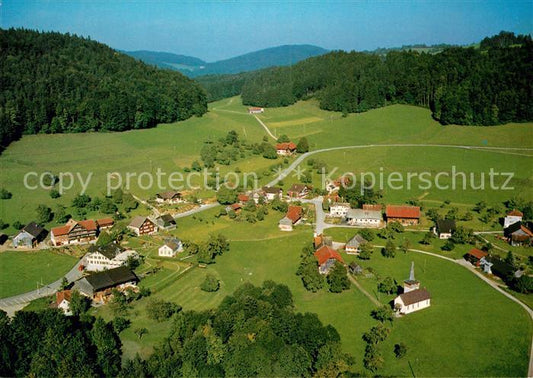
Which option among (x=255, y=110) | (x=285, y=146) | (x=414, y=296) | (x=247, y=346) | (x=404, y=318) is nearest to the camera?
(x=247, y=346)

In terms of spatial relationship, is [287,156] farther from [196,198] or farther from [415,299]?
[415,299]

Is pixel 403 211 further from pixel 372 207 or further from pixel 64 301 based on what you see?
pixel 64 301

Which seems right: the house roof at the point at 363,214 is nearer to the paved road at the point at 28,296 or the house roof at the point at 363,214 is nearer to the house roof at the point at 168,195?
the house roof at the point at 168,195

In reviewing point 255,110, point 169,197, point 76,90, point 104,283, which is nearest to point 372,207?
point 169,197

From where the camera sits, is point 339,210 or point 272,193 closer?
point 339,210

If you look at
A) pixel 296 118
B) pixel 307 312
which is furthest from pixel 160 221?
pixel 296 118

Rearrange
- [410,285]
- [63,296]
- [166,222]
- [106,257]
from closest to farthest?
[410,285]
[63,296]
[106,257]
[166,222]
